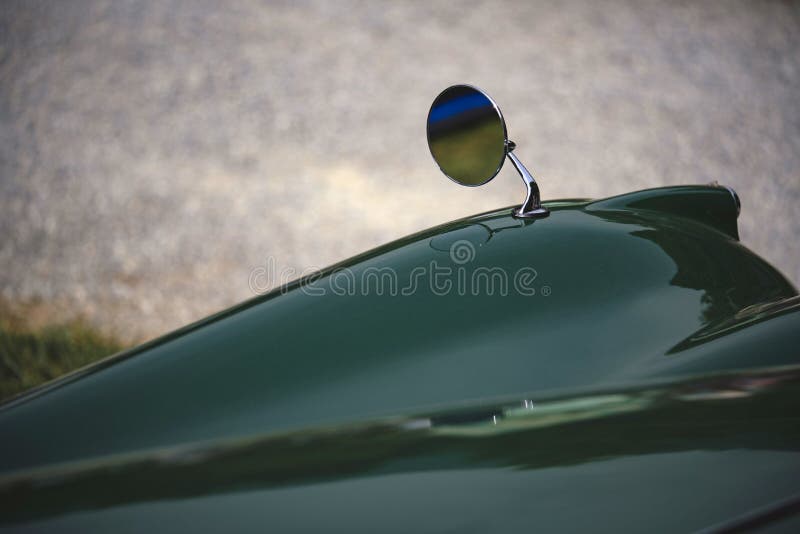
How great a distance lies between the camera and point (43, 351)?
3.50 metres

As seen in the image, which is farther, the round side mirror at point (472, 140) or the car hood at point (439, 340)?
the round side mirror at point (472, 140)

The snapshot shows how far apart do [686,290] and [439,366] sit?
587 mm

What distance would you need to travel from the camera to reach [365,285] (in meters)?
1.52

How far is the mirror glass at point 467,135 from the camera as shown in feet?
5.59

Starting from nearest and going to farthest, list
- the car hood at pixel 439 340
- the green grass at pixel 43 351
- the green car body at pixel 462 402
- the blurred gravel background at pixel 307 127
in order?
the green car body at pixel 462 402 < the car hood at pixel 439 340 < the green grass at pixel 43 351 < the blurred gravel background at pixel 307 127

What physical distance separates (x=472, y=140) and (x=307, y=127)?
145 inches

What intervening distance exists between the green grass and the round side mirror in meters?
2.39

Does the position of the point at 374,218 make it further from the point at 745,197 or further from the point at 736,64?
the point at 736,64

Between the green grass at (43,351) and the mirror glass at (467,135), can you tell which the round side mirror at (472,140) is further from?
the green grass at (43,351)

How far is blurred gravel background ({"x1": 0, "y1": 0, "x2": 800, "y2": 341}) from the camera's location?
4.40 m

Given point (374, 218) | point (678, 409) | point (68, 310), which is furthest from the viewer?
point (374, 218)

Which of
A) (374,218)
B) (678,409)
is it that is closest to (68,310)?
(374,218)

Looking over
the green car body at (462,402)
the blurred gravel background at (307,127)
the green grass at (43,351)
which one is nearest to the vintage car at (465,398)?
the green car body at (462,402)

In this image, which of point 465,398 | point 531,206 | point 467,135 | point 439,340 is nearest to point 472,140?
point 467,135
